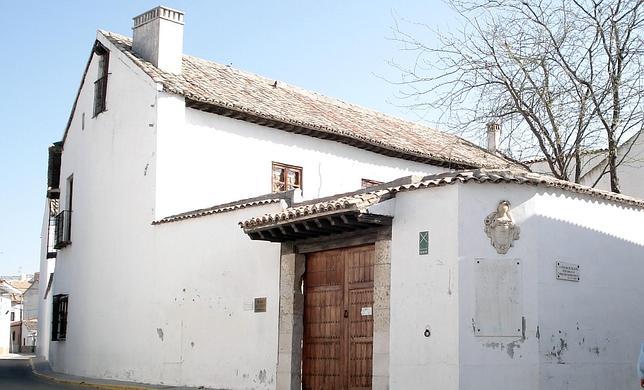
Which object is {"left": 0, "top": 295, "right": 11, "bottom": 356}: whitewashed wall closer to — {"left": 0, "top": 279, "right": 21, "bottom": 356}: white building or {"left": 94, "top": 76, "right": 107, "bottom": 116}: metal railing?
{"left": 0, "top": 279, "right": 21, "bottom": 356}: white building

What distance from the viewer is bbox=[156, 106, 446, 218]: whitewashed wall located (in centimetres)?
1725

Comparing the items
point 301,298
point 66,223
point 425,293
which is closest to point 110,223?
point 66,223

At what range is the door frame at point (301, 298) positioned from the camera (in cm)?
1169

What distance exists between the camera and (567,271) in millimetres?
11297

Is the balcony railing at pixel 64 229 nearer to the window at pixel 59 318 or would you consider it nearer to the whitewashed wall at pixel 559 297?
the window at pixel 59 318

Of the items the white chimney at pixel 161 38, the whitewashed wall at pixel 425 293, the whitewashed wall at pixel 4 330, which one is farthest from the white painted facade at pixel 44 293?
the whitewashed wall at pixel 425 293

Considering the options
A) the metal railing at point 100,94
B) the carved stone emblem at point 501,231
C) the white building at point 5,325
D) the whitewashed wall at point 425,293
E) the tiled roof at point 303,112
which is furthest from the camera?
the white building at point 5,325

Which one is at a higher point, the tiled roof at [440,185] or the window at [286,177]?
the window at [286,177]

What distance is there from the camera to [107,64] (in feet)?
66.1


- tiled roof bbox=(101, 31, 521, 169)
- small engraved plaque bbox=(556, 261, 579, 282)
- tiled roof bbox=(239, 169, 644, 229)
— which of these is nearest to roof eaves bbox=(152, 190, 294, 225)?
tiled roof bbox=(239, 169, 644, 229)

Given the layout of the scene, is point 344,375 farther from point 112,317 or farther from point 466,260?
point 112,317

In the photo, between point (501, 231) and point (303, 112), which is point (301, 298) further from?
point (303, 112)

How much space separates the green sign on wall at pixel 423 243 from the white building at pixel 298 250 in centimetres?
8

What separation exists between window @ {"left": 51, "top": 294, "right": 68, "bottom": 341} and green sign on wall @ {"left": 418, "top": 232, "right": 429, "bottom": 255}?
1224 cm
